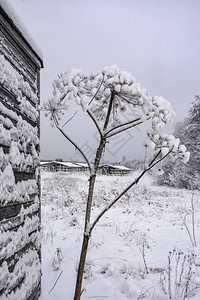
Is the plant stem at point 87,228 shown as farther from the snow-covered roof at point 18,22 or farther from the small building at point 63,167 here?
the small building at point 63,167

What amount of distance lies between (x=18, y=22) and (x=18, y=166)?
4.49 ft

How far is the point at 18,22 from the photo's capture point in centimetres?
166

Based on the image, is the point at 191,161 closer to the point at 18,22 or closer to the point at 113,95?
the point at 113,95

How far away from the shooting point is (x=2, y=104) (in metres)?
1.46

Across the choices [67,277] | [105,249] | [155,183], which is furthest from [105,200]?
[155,183]

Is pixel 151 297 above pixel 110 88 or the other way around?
the other way around

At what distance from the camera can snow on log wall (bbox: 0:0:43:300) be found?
4.73 feet

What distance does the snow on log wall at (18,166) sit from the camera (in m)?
1.44

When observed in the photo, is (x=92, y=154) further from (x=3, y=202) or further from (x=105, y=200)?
(x=105, y=200)

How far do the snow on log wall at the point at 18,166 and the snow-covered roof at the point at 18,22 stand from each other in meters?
0.03

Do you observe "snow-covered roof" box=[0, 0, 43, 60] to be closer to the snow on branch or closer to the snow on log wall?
the snow on log wall

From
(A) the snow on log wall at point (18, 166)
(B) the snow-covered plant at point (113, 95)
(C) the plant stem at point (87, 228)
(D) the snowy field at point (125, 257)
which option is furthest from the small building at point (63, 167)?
(B) the snow-covered plant at point (113, 95)

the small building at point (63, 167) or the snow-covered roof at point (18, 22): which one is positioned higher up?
the snow-covered roof at point (18, 22)

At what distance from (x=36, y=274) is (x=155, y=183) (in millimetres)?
20283
